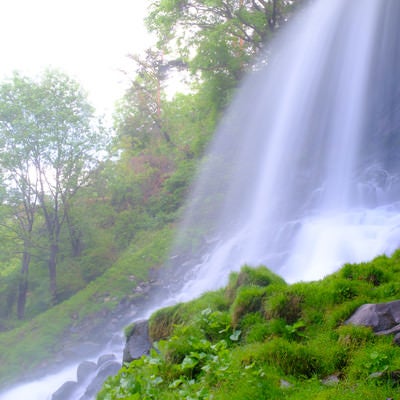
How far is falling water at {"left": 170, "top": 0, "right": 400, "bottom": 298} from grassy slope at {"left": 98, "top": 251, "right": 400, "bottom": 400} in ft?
18.0

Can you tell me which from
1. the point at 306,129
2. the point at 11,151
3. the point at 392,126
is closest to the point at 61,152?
the point at 11,151

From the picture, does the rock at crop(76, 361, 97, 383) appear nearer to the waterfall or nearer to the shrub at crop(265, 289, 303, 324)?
the waterfall

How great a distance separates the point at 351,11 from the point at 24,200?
59.1 feet

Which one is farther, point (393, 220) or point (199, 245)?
point (199, 245)

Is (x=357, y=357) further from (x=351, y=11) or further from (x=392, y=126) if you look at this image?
(x=351, y=11)

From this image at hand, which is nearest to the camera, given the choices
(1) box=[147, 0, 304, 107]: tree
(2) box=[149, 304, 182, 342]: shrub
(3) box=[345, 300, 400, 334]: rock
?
(3) box=[345, 300, 400, 334]: rock

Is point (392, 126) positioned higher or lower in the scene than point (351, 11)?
lower

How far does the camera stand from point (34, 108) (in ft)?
53.1

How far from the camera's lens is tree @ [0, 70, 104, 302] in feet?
52.3

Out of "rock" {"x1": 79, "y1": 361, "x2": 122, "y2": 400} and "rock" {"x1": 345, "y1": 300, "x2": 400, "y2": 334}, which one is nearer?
"rock" {"x1": 345, "y1": 300, "x2": 400, "y2": 334}

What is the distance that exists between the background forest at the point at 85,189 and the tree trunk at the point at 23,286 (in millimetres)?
47

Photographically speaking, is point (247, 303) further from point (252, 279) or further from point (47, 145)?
point (47, 145)

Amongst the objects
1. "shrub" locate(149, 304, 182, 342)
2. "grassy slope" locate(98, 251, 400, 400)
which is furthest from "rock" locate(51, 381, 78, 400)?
"grassy slope" locate(98, 251, 400, 400)

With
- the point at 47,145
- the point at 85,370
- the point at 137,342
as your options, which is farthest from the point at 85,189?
the point at 137,342
